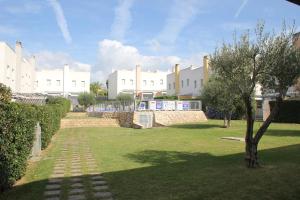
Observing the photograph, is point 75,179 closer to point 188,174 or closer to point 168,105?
point 188,174

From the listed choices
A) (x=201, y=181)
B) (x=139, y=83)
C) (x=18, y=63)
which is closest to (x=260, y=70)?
(x=201, y=181)

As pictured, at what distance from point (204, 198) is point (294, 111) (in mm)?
26862

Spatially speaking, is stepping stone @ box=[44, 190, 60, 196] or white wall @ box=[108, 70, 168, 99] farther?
white wall @ box=[108, 70, 168, 99]

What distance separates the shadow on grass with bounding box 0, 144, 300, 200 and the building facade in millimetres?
38362

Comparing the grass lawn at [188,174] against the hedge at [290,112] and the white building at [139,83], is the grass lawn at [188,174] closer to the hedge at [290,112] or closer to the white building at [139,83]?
the hedge at [290,112]

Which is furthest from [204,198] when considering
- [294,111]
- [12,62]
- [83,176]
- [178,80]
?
[178,80]

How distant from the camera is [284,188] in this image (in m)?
7.88

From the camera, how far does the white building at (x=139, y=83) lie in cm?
6850

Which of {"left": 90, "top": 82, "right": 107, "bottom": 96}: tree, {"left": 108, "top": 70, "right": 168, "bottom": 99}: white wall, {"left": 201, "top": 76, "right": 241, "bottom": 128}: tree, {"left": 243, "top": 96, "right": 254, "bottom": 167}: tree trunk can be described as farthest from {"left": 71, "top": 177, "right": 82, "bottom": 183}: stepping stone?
{"left": 90, "top": 82, "right": 107, "bottom": 96}: tree

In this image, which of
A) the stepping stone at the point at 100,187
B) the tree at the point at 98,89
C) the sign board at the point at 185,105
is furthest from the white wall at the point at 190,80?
the stepping stone at the point at 100,187

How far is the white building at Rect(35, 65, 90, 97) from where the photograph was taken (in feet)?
215

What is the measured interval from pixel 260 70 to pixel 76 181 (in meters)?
6.04

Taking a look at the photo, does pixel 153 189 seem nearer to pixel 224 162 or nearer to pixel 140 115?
pixel 224 162

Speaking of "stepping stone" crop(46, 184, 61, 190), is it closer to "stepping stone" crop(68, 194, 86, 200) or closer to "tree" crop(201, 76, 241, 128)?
"stepping stone" crop(68, 194, 86, 200)
